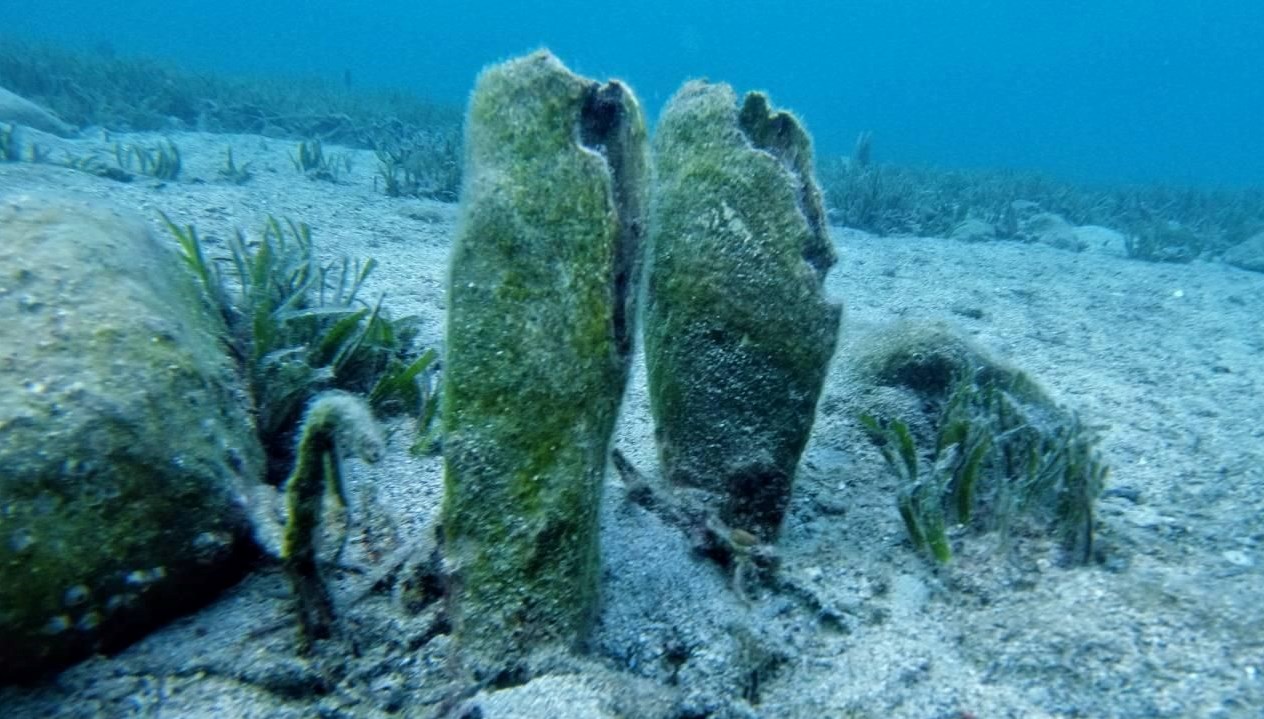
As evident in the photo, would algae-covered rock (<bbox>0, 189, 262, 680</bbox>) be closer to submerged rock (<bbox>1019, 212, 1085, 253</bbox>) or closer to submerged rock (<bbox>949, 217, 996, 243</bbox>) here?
submerged rock (<bbox>949, 217, 996, 243</bbox>)

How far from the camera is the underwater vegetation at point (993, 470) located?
257 cm

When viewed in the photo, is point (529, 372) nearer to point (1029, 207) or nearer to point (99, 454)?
point (99, 454)

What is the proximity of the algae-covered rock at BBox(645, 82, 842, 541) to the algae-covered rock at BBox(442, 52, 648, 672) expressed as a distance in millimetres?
615

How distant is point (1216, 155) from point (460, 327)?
7900 cm

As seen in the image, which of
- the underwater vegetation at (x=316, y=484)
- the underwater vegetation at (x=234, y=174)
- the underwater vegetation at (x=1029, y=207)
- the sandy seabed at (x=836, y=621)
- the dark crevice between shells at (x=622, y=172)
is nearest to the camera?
the underwater vegetation at (x=316, y=484)

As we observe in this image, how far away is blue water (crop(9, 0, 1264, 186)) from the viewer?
50219 millimetres

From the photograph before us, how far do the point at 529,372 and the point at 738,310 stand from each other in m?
0.97


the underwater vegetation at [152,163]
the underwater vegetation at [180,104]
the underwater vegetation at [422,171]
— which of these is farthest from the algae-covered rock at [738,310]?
the underwater vegetation at [180,104]

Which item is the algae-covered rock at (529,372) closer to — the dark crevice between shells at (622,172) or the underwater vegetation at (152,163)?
the dark crevice between shells at (622,172)

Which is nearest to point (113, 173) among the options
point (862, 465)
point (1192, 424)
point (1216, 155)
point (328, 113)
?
point (328, 113)

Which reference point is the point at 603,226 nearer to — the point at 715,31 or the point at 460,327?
the point at 460,327

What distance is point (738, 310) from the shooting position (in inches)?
99.9

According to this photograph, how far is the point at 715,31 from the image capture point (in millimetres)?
131250

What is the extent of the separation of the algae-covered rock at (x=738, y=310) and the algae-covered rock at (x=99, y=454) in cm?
162
